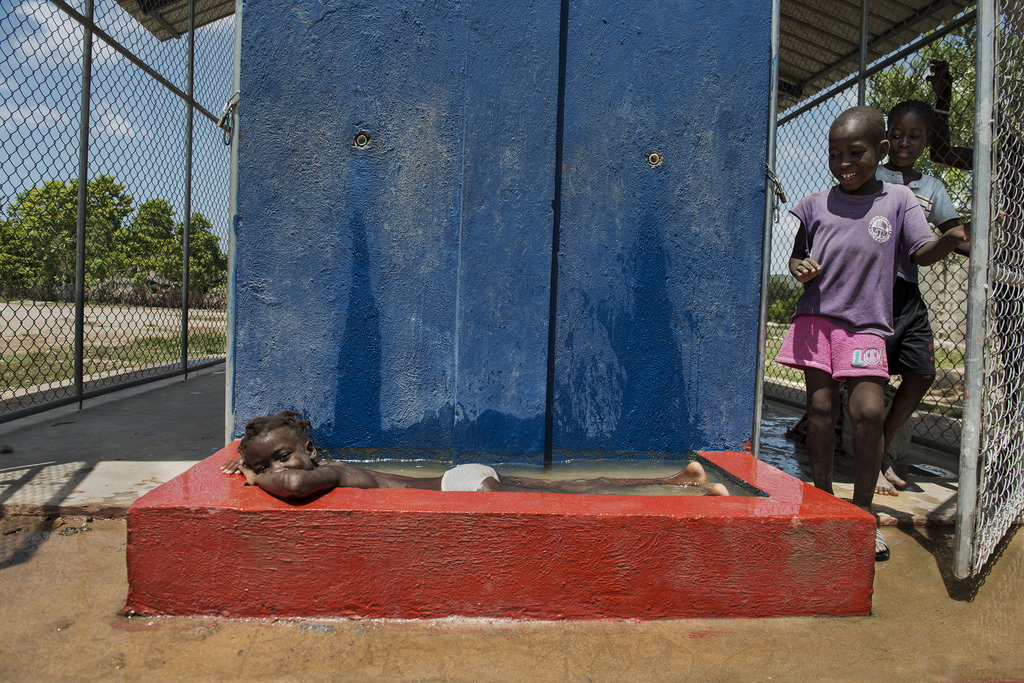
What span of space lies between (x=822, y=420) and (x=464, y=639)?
1752mm

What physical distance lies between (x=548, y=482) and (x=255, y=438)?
46.9 inches

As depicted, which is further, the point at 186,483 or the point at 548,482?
the point at 548,482

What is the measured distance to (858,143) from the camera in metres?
2.61

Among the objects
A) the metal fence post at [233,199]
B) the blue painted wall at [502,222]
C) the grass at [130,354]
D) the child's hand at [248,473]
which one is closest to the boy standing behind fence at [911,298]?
the blue painted wall at [502,222]

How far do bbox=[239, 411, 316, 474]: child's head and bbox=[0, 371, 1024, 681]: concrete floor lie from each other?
421mm

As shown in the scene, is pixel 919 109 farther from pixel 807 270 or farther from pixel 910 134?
pixel 807 270

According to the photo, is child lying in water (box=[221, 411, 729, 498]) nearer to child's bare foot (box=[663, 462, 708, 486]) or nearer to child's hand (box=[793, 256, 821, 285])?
child's bare foot (box=[663, 462, 708, 486])

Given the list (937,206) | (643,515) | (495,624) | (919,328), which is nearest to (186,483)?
(495,624)

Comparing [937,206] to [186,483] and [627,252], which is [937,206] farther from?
[186,483]

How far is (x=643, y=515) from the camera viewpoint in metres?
2.10

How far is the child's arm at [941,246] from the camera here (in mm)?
2404

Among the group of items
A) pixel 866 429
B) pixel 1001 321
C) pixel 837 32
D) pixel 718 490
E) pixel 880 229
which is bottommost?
pixel 718 490

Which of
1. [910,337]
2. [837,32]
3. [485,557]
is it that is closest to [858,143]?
[910,337]

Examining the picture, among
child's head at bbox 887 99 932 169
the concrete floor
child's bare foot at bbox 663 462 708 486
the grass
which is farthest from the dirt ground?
the grass
